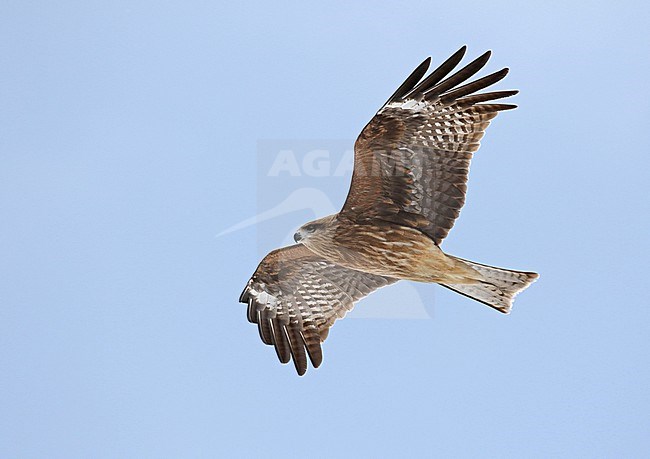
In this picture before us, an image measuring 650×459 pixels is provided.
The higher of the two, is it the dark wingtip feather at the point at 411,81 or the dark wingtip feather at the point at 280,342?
the dark wingtip feather at the point at 411,81

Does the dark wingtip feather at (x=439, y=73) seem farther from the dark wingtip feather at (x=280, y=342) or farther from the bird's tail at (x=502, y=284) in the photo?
the dark wingtip feather at (x=280, y=342)

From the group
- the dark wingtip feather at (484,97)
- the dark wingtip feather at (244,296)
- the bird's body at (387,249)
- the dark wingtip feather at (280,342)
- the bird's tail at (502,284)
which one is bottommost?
the dark wingtip feather at (280,342)

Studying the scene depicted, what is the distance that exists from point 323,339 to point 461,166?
2641 millimetres

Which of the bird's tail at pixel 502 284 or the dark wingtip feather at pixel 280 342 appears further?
the dark wingtip feather at pixel 280 342

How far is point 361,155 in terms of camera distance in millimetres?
7844

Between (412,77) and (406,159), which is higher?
(412,77)

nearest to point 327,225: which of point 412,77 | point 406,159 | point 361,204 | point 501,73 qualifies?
point 361,204

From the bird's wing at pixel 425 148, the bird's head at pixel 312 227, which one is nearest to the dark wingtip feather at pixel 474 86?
the bird's wing at pixel 425 148

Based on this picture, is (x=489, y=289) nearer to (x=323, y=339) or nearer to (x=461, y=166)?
(x=461, y=166)

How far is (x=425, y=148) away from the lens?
7949 millimetres

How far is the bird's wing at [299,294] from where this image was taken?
9.34m

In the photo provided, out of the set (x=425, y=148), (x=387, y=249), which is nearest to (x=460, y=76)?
(x=425, y=148)

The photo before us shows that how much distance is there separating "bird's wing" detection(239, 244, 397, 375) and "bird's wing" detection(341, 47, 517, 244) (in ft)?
4.79

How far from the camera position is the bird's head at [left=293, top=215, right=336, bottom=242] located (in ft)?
27.7
